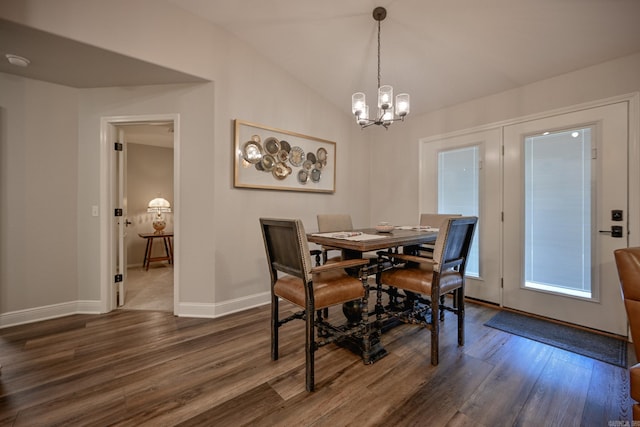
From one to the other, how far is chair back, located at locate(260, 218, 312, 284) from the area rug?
6.87ft

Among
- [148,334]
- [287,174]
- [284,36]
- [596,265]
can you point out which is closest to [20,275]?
[148,334]

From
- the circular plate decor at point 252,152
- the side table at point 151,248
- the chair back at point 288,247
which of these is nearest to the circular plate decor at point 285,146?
the circular plate decor at point 252,152

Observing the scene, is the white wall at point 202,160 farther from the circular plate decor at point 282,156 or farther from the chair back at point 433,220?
the chair back at point 433,220

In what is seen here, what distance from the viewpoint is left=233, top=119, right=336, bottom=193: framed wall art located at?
2914 mm

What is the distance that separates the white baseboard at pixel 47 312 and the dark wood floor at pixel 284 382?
13cm

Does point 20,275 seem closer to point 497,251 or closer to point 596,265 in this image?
point 497,251

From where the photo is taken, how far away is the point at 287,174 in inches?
129

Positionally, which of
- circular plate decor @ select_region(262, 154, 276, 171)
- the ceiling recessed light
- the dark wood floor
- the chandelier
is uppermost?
the ceiling recessed light

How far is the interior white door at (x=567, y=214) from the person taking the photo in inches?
90.1

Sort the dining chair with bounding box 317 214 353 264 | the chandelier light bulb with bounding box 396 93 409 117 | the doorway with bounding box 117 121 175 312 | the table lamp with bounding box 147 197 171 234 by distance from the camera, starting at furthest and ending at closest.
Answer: the table lamp with bounding box 147 197 171 234, the doorway with bounding box 117 121 175 312, the dining chair with bounding box 317 214 353 264, the chandelier light bulb with bounding box 396 93 409 117

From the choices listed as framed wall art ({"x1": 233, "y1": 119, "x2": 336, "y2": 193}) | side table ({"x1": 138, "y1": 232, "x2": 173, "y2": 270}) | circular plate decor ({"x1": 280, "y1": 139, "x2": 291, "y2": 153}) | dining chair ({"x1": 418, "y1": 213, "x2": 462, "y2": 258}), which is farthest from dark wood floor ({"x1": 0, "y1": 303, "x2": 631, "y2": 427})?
side table ({"x1": 138, "y1": 232, "x2": 173, "y2": 270})

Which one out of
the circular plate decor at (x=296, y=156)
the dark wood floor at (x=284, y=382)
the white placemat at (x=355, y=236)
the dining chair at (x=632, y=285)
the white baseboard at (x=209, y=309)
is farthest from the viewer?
the circular plate decor at (x=296, y=156)

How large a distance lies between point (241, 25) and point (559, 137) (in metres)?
3.39

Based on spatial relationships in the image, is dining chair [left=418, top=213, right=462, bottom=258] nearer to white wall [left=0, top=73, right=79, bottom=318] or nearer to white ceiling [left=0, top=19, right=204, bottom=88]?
white ceiling [left=0, top=19, right=204, bottom=88]
